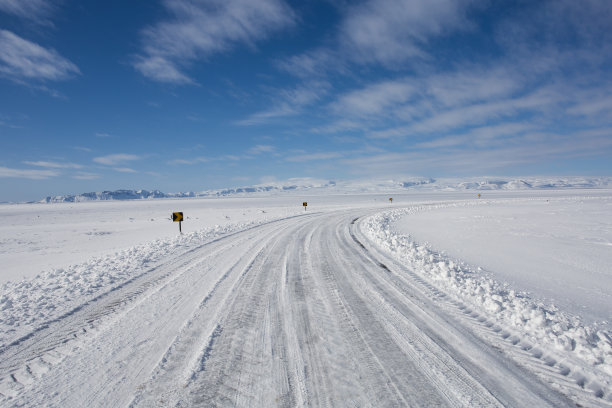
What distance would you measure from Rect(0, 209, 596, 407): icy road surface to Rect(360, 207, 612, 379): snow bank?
32 cm

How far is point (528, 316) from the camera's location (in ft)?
13.8

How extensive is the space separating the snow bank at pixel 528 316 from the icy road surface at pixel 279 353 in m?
0.32

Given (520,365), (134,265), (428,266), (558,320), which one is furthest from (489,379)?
(134,265)

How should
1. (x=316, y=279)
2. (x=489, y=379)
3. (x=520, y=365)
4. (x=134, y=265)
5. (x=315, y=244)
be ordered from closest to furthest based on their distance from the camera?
(x=489, y=379), (x=520, y=365), (x=316, y=279), (x=134, y=265), (x=315, y=244)

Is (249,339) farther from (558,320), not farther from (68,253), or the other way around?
(68,253)

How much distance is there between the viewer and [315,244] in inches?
408

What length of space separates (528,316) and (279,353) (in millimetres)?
3812

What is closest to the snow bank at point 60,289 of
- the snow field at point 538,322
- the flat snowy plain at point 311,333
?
the flat snowy plain at point 311,333

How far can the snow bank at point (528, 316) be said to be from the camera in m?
3.32

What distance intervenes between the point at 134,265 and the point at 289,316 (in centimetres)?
575

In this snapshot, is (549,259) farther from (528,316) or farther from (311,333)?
(311,333)

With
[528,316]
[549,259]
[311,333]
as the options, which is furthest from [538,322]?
[549,259]

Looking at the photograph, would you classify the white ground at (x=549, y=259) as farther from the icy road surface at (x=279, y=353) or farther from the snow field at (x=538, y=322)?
the icy road surface at (x=279, y=353)

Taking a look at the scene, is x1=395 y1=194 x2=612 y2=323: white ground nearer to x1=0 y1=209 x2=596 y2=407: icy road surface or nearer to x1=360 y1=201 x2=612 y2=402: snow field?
x1=360 y1=201 x2=612 y2=402: snow field
